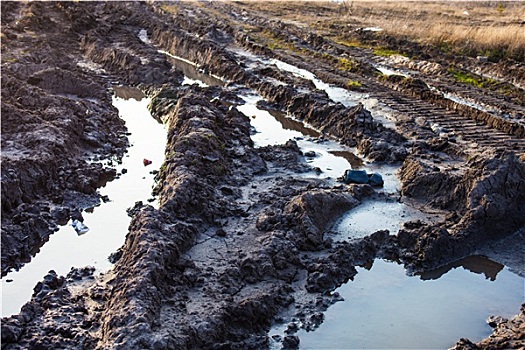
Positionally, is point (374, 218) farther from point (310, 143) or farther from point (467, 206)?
point (310, 143)

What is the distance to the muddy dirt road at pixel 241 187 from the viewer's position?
887cm

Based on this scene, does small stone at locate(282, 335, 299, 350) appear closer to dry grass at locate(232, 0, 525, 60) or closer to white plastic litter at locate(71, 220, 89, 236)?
white plastic litter at locate(71, 220, 89, 236)

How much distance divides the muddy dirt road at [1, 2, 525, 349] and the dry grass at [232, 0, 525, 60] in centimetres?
226

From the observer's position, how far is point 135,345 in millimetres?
7520

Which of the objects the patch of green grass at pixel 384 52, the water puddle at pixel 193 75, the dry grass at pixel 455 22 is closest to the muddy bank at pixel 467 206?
the dry grass at pixel 455 22

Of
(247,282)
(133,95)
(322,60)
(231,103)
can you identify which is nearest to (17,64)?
(133,95)

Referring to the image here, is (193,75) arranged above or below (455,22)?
below

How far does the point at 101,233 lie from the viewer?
12.3 m

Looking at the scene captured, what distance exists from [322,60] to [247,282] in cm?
1821

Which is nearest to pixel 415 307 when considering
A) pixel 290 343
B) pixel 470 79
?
pixel 290 343

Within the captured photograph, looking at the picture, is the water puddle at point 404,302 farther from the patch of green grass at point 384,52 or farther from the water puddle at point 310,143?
the patch of green grass at point 384,52

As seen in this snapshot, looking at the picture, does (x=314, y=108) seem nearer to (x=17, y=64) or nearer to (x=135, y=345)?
(x=17, y=64)

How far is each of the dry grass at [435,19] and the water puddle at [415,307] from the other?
15472mm

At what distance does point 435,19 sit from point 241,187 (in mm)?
26706
